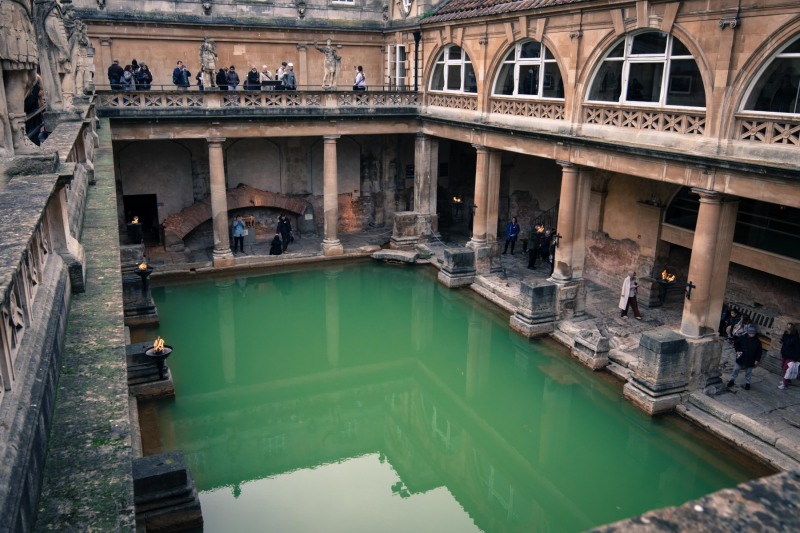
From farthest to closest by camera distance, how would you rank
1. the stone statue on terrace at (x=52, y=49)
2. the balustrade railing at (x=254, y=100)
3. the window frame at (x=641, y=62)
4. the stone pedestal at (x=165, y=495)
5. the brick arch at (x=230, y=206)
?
the brick arch at (x=230, y=206), the balustrade railing at (x=254, y=100), the window frame at (x=641, y=62), the stone statue on terrace at (x=52, y=49), the stone pedestal at (x=165, y=495)

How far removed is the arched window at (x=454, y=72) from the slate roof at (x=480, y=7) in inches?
38.9

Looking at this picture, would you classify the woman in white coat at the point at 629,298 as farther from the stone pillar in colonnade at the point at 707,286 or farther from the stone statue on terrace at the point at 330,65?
the stone statue on terrace at the point at 330,65

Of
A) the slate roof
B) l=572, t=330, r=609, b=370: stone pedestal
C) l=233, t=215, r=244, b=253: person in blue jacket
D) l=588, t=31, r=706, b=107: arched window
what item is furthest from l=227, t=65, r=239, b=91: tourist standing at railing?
l=572, t=330, r=609, b=370: stone pedestal

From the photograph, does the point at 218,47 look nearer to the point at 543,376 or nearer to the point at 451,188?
the point at 451,188

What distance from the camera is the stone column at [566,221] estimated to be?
604 inches

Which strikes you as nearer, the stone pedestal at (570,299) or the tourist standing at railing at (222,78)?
the stone pedestal at (570,299)

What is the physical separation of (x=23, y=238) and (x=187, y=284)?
1576 centimetres

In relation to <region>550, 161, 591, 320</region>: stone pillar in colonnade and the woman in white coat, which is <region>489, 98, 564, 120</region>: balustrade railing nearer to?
<region>550, 161, 591, 320</region>: stone pillar in colonnade

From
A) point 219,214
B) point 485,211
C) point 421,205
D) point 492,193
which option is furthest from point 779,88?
point 219,214

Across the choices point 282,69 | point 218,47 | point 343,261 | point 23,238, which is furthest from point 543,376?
point 218,47

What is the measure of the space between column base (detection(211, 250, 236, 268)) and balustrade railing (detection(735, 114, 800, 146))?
1436cm

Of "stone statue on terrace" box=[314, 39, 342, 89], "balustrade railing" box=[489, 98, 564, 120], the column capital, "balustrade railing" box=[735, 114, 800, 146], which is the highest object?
"stone statue on terrace" box=[314, 39, 342, 89]

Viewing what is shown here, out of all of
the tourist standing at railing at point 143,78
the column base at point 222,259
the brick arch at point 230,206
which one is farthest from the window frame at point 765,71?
the brick arch at point 230,206

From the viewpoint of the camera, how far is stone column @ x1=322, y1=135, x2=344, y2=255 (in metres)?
20.9
